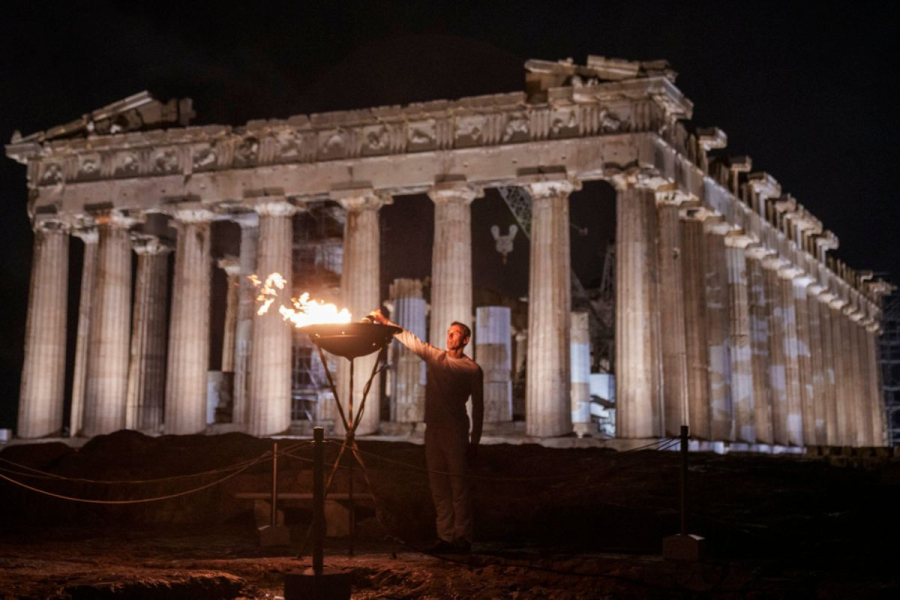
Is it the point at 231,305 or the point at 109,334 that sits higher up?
the point at 231,305

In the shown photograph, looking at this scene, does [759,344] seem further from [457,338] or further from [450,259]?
[457,338]

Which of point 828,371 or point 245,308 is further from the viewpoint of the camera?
point 828,371

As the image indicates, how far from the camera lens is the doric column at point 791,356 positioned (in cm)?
4066

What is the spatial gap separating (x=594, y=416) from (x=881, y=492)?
27.1 meters

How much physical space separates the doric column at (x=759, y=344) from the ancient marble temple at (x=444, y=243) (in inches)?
3.7

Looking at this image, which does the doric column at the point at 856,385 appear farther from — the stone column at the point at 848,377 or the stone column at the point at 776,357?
the stone column at the point at 776,357

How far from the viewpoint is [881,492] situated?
1827 cm

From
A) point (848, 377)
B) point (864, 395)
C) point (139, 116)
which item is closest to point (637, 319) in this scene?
point (139, 116)

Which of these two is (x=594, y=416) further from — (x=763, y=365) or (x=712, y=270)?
(x=712, y=270)

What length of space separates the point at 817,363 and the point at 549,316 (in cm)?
2062

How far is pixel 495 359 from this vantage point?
3891cm

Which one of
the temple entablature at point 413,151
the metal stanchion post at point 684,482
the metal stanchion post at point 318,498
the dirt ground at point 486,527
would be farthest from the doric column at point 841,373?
the metal stanchion post at point 318,498

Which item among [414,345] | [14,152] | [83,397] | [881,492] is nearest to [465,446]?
[414,345]

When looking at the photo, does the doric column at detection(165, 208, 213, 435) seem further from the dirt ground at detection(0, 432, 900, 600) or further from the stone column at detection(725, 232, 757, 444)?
the stone column at detection(725, 232, 757, 444)
